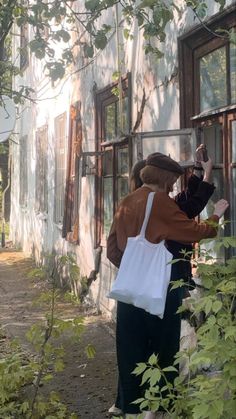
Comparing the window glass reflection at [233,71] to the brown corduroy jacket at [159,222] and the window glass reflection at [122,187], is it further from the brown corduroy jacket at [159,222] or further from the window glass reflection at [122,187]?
the window glass reflection at [122,187]

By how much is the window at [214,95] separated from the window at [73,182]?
10.4 feet

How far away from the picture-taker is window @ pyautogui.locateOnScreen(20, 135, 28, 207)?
13.8 meters

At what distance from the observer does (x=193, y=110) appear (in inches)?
184

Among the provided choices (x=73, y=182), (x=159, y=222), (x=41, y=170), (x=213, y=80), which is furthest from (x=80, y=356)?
(x=41, y=170)

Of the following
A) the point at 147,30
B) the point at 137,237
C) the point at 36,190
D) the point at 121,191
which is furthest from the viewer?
the point at 36,190

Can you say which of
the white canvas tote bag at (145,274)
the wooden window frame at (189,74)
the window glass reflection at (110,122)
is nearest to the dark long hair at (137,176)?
the white canvas tote bag at (145,274)

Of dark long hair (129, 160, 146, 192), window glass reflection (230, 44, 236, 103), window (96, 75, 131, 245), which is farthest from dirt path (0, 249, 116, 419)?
window glass reflection (230, 44, 236, 103)

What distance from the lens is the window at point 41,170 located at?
1090 cm

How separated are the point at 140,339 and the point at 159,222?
769mm

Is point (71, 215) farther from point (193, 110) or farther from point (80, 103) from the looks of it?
point (193, 110)

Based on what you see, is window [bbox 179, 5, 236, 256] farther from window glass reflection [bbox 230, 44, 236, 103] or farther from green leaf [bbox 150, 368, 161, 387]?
green leaf [bbox 150, 368, 161, 387]

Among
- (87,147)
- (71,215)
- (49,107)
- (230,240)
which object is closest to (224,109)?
(230,240)

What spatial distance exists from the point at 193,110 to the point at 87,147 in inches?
126

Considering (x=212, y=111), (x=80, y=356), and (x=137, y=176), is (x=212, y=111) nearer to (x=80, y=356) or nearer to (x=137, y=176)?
(x=137, y=176)
